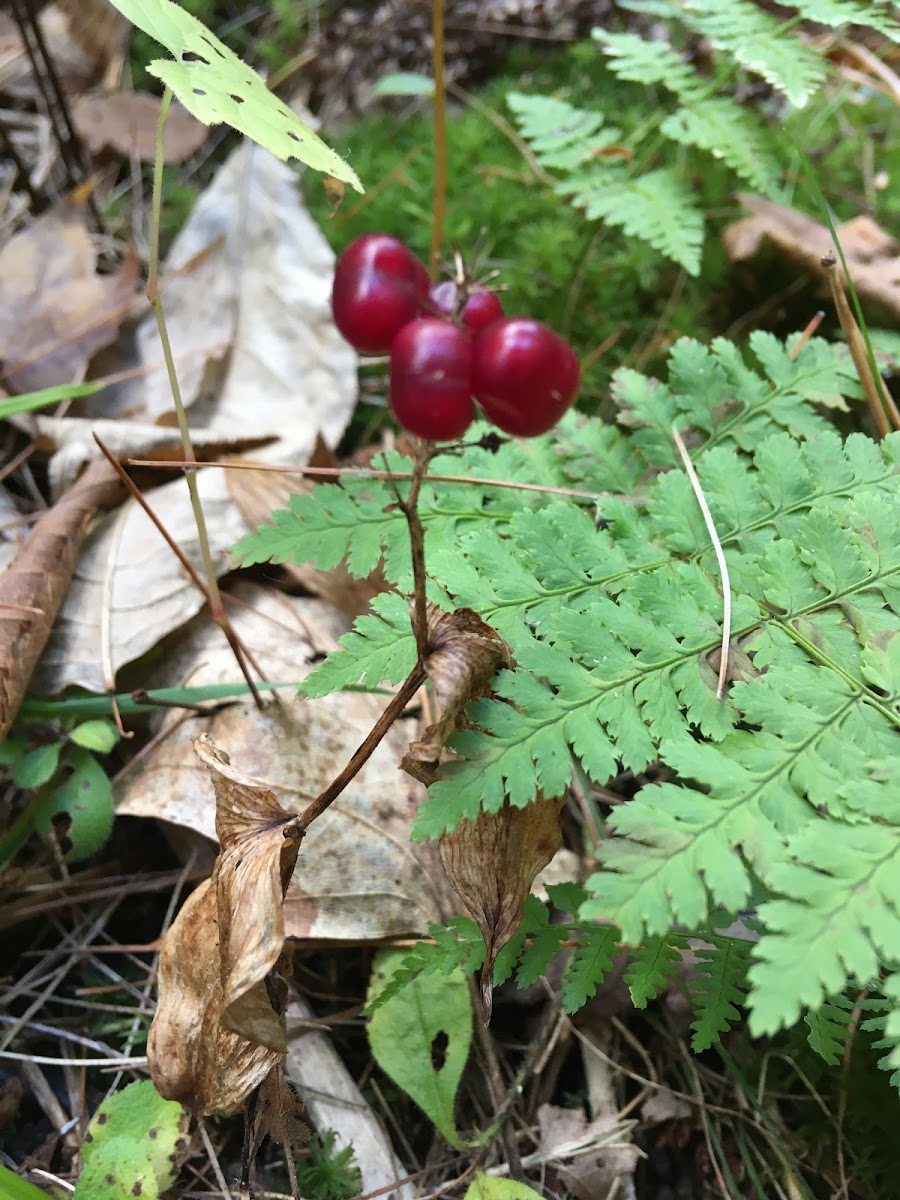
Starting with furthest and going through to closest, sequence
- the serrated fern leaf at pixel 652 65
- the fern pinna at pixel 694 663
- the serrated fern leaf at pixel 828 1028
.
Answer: the serrated fern leaf at pixel 652 65 < the serrated fern leaf at pixel 828 1028 < the fern pinna at pixel 694 663

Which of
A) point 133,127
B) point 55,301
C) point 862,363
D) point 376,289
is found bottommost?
point 55,301

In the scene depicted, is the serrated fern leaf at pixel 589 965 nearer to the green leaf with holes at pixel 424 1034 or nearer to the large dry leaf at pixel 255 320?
the green leaf with holes at pixel 424 1034

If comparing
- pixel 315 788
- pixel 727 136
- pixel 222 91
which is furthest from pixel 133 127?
pixel 315 788

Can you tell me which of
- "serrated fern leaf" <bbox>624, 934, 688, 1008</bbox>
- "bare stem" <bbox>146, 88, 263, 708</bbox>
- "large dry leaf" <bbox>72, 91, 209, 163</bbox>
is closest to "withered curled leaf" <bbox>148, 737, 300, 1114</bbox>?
"bare stem" <bbox>146, 88, 263, 708</bbox>

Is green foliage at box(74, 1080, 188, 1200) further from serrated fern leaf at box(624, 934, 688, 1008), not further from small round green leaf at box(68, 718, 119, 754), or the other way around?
serrated fern leaf at box(624, 934, 688, 1008)

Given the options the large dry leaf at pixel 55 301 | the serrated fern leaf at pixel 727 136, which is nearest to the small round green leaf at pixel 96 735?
the large dry leaf at pixel 55 301

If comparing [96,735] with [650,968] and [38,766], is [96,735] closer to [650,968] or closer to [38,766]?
[38,766]

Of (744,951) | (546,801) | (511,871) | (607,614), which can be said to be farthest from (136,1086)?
(607,614)

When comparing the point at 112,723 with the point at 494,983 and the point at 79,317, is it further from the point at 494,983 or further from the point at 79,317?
the point at 79,317
